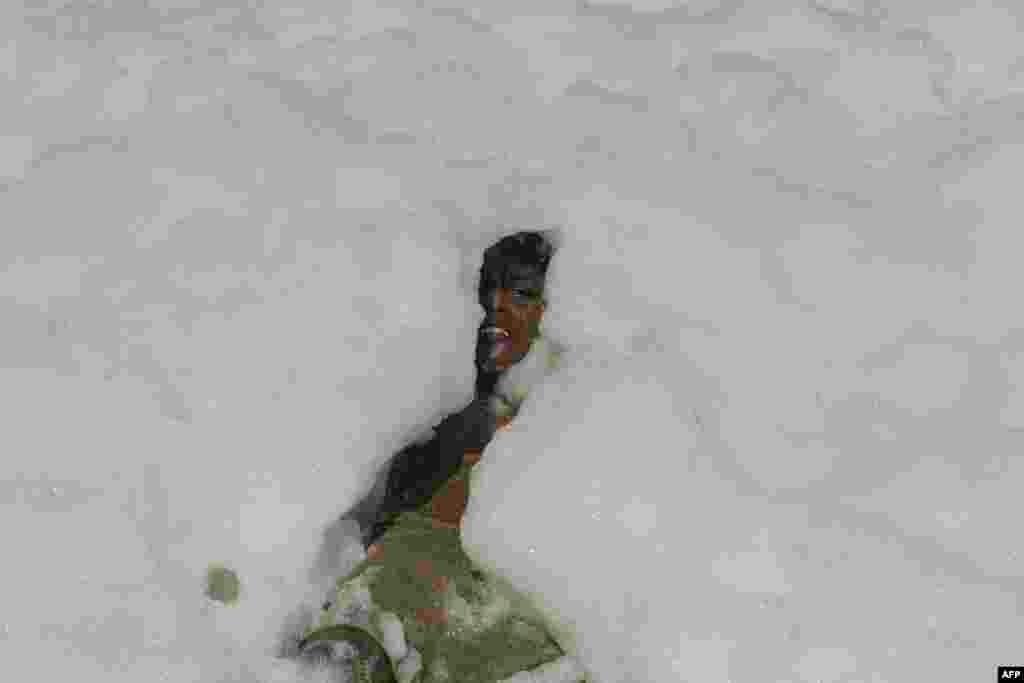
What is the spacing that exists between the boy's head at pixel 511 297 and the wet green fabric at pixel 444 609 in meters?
0.61

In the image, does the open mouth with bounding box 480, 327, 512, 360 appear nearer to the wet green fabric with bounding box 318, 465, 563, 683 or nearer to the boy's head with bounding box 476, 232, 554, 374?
the boy's head with bounding box 476, 232, 554, 374

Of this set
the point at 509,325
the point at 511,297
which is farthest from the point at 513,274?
the point at 509,325

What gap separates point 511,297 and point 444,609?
104 centimetres

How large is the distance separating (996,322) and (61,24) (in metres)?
3.48

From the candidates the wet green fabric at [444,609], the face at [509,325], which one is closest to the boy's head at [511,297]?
the face at [509,325]

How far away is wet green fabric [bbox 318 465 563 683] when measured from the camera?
8.78 ft

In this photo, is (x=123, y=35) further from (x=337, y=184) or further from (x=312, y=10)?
(x=337, y=184)

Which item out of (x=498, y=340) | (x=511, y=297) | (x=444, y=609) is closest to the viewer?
(x=444, y=609)

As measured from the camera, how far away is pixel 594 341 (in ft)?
10.4

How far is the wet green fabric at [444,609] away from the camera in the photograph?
2.68 meters

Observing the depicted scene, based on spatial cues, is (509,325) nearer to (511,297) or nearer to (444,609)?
(511,297)

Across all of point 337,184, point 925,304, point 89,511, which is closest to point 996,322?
point 925,304

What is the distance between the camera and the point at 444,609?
2.76 metres

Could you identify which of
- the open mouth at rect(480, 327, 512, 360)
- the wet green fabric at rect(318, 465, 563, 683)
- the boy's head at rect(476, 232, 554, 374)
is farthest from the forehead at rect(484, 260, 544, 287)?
the wet green fabric at rect(318, 465, 563, 683)
